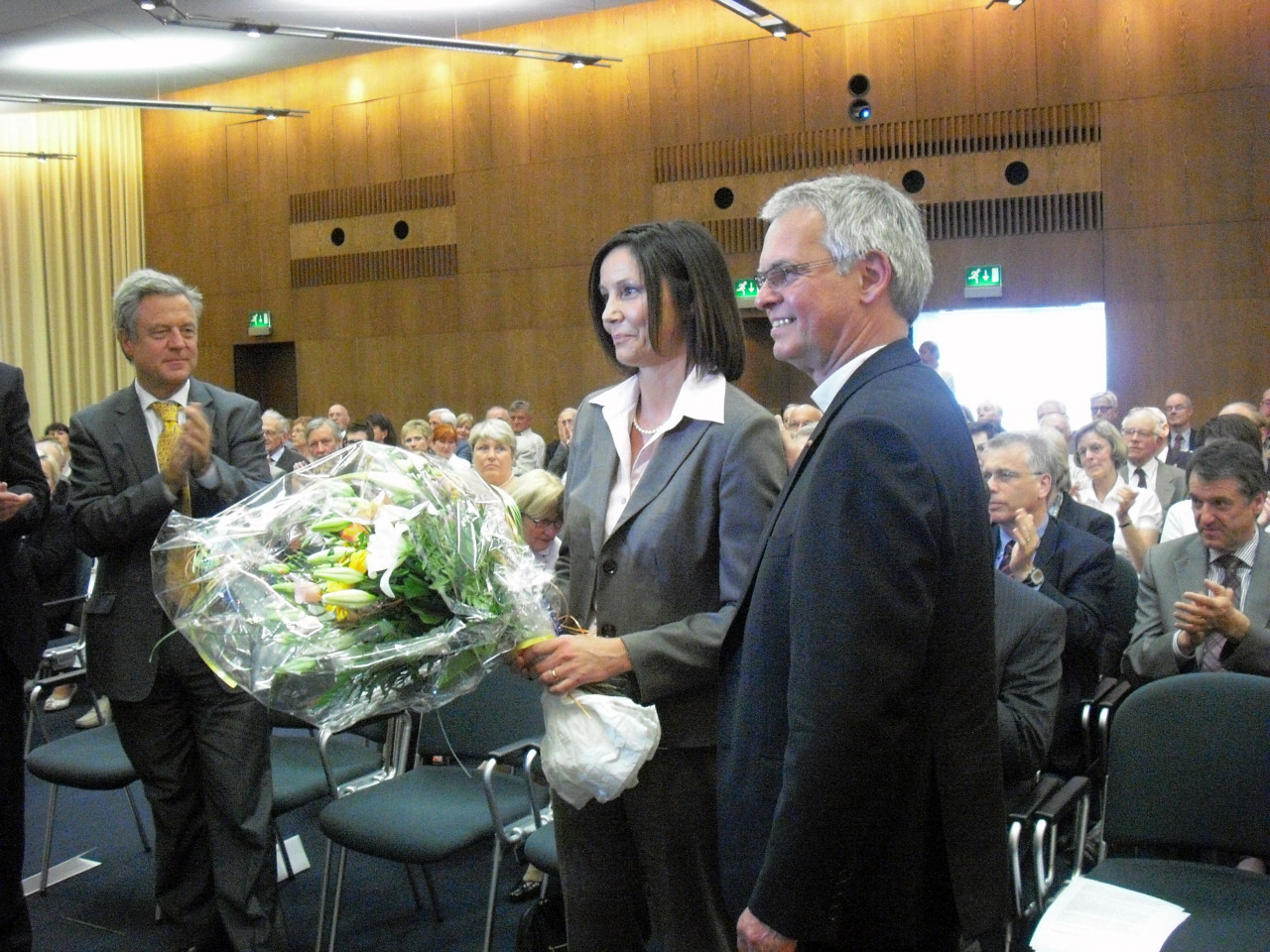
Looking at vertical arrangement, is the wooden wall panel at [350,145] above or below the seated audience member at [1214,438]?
above

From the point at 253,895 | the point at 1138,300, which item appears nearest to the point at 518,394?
the point at 1138,300

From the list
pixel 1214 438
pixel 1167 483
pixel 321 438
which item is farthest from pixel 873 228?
pixel 321 438

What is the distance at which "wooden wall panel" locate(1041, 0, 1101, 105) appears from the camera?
32.6 feet

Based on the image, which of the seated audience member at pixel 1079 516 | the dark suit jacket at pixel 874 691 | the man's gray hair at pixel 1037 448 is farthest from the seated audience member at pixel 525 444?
the dark suit jacket at pixel 874 691

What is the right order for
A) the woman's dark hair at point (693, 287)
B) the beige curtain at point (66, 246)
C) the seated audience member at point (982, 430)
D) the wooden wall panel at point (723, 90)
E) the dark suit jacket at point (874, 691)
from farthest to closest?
the beige curtain at point (66, 246), the wooden wall panel at point (723, 90), the seated audience member at point (982, 430), the woman's dark hair at point (693, 287), the dark suit jacket at point (874, 691)

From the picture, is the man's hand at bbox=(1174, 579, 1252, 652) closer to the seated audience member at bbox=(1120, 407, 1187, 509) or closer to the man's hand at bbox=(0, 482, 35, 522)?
the man's hand at bbox=(0, 482, 35, 522)

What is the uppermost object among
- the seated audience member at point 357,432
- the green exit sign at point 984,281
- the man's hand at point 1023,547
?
the green exit sign at point 984,281

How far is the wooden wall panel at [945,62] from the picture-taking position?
10312 mm

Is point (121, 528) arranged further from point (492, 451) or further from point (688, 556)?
point (492, 451)

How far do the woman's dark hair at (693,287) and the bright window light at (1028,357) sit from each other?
8285mm

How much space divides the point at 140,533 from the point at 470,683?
53.5 inches

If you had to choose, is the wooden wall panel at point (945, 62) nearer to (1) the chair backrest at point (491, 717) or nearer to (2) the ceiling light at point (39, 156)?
(1) the chair backrest at point (491, 717)

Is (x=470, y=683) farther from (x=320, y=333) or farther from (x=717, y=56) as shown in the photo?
(x=320, y=333)

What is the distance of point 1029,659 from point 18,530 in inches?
99.3
